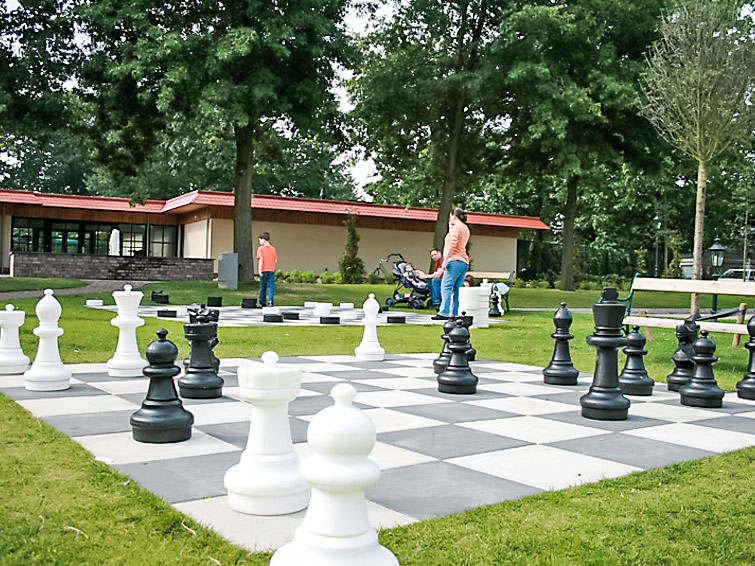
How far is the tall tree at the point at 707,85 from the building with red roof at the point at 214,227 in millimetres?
18116

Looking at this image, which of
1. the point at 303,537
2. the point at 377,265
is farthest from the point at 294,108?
the point at 303,537

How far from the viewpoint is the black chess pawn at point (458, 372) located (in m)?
5.35

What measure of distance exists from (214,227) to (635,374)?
983 inches

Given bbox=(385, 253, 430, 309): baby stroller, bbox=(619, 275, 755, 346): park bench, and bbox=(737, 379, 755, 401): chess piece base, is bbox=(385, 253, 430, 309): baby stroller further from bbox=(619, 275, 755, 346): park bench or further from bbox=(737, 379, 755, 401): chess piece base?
bbox=(737, 379, 755, 401): chess piece base

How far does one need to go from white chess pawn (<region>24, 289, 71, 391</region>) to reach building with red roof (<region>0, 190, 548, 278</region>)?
23251 millimetres

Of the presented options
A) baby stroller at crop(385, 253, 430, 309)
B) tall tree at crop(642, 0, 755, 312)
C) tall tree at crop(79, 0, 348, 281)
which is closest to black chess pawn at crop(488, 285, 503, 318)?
baby stroller at crop(385, 253, 430, 309)

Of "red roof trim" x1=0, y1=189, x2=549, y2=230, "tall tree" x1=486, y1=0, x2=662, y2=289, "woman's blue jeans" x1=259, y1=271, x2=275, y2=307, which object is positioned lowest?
"woman's blue jeans" x1=259, y1=271, x2=275, y2=307

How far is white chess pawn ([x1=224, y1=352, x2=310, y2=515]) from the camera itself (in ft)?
8.47

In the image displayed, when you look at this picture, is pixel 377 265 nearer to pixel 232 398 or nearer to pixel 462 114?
pixel 462 114

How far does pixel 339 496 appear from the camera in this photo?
6.40 feet

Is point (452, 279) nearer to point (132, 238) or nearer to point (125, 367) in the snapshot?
point (125, 367)

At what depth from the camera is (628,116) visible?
22875 mm

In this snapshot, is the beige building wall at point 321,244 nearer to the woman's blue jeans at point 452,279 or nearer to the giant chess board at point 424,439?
the woman's blue jeans at point 452,279

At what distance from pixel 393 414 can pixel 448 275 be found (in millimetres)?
6021
